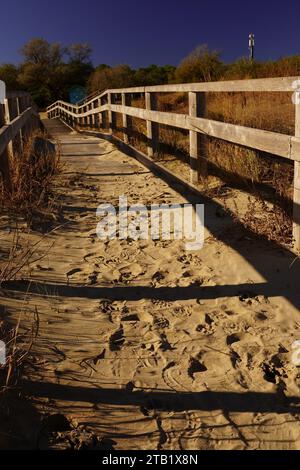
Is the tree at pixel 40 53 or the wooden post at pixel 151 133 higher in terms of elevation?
the tree at pixel 40 53

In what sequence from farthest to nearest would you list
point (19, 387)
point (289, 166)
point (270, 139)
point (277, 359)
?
point (289, 166), point (270, 139), point (277, 359), point (19, 387)

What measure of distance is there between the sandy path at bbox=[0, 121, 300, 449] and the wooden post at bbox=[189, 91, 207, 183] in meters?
1.42

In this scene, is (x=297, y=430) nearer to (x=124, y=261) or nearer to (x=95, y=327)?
(x=95, y=327)

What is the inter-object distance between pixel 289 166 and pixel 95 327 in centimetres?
335

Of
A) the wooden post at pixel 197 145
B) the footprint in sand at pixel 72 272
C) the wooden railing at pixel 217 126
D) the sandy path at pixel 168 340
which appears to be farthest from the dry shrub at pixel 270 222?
the footprint in sand at pixel 72 272

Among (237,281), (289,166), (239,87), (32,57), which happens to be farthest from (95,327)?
(32,57)

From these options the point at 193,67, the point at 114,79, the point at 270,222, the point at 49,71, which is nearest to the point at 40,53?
the point at 49,71

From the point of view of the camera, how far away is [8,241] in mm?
4805

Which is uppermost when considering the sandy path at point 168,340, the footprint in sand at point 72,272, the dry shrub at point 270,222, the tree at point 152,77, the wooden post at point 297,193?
the tree at point 152,77

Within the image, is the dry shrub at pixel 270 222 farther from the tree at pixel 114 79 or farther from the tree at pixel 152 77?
the tree at pixel 114 79

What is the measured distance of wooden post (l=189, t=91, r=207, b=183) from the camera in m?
6.05

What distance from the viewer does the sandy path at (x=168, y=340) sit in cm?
242

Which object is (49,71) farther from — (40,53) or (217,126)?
(217,126)

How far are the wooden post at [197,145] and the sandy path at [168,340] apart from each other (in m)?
1.42
